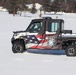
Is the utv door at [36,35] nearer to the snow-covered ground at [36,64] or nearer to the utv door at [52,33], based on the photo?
the utv door at [52,33]

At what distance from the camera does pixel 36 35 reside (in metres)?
13.6

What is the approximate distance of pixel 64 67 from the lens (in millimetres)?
10695

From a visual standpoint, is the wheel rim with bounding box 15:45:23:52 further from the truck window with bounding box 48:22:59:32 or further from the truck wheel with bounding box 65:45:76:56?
the truck wheel with bounding box 65:45:76:56

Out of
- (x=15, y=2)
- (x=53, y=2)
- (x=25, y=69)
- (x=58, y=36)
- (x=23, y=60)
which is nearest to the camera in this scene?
(x=25, y=69)

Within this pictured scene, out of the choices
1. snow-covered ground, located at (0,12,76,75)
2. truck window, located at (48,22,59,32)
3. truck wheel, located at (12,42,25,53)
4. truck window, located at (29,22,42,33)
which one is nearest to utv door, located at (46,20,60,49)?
truck window, located at (48,22,59,32)

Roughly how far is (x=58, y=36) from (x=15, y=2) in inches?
2774

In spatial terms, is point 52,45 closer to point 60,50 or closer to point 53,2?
point 60,50

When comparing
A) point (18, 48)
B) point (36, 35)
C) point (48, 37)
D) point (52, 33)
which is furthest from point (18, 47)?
point (52, 33)

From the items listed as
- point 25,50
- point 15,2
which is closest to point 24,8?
point 15,2

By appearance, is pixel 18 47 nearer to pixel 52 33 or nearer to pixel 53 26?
pixel 52 33

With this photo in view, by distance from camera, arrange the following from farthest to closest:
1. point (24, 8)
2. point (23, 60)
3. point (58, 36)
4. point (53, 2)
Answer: point (53, 2), point (24, 8), point (58, 36), point (23, 60)

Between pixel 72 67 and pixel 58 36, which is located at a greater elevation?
pixel 58 36

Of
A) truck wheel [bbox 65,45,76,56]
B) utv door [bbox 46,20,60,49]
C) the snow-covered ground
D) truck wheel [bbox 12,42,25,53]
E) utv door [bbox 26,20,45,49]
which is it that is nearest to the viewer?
the snow-covered ground

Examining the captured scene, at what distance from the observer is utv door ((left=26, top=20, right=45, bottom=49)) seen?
44.3ft
